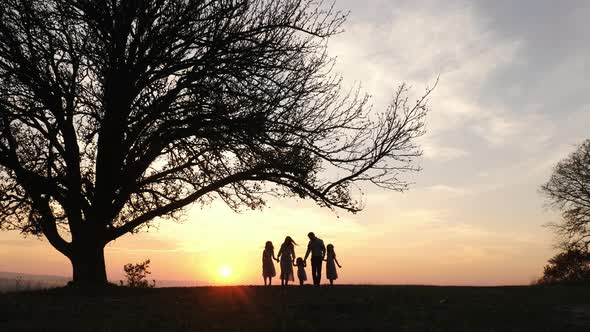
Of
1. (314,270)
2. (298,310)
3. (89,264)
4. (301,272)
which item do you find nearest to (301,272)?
(301,272)

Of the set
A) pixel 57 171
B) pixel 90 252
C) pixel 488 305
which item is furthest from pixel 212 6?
pixel 488 305

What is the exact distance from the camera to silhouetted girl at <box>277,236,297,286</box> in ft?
82.8

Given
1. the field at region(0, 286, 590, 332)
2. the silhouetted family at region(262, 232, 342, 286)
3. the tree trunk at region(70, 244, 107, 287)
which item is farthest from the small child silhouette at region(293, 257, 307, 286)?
the tree trunk at region(70, 244, 107, 287)

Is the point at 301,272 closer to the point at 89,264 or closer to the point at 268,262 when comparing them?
the point at 268,262

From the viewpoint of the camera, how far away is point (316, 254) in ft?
81.2

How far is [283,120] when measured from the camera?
71.2 feet

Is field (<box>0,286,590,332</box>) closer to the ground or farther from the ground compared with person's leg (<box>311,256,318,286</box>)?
closer to the ground

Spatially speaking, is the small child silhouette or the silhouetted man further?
the small child silhouette

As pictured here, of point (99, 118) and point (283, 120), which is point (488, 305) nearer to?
point (283, 120)

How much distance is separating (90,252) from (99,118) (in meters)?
4.89

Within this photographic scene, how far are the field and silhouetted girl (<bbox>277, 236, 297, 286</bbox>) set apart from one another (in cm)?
408

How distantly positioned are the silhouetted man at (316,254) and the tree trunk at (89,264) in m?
7.77

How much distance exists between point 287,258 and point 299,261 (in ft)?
1.68

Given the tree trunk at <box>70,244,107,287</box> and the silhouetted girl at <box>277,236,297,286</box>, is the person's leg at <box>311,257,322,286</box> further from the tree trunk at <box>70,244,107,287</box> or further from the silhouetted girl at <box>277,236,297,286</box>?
the tree trunk at <box>70,244,107,287</box>
